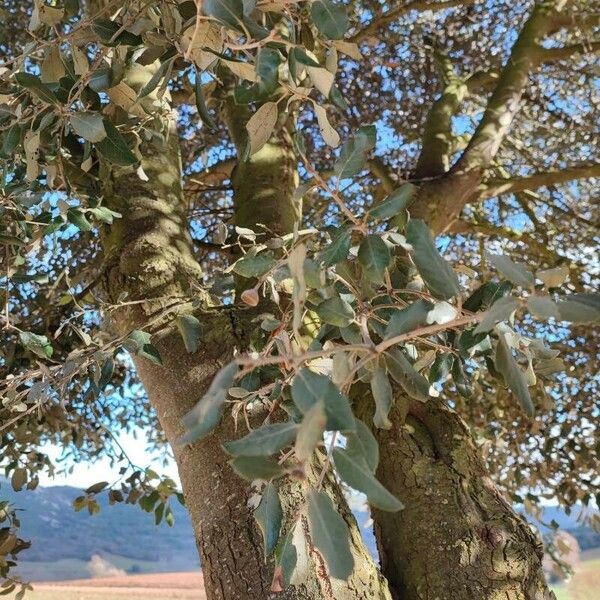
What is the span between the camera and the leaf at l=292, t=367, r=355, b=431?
0.61 m

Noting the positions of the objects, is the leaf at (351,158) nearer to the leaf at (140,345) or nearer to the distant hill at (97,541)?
the leaf at (140,345)

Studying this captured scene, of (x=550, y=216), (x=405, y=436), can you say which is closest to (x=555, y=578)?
(x=550, y=216)

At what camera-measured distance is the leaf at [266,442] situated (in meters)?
0.65

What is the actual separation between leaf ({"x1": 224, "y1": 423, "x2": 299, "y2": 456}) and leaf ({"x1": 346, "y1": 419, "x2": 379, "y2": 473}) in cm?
6

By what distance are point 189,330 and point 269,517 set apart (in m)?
0.67

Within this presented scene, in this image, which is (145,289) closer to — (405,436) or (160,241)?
(160,241)

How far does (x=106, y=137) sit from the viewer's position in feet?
3.92

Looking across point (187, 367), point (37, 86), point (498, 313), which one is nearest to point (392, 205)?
point (498, 313)

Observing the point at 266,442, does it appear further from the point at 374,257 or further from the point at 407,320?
the point at 374,257

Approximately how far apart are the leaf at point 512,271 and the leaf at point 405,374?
0.17 meters

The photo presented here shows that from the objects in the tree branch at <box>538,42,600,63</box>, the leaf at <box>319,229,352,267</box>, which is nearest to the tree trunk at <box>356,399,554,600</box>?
the leaf at <box>319,229,352,267</box>

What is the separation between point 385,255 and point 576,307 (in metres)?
0.31

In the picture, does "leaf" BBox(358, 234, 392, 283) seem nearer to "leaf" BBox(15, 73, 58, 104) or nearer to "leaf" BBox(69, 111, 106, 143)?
"leaf" BBox(69, 111, 106, 143)

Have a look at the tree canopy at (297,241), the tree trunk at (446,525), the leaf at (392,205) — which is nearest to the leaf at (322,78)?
the tree canopy at (297,241)
